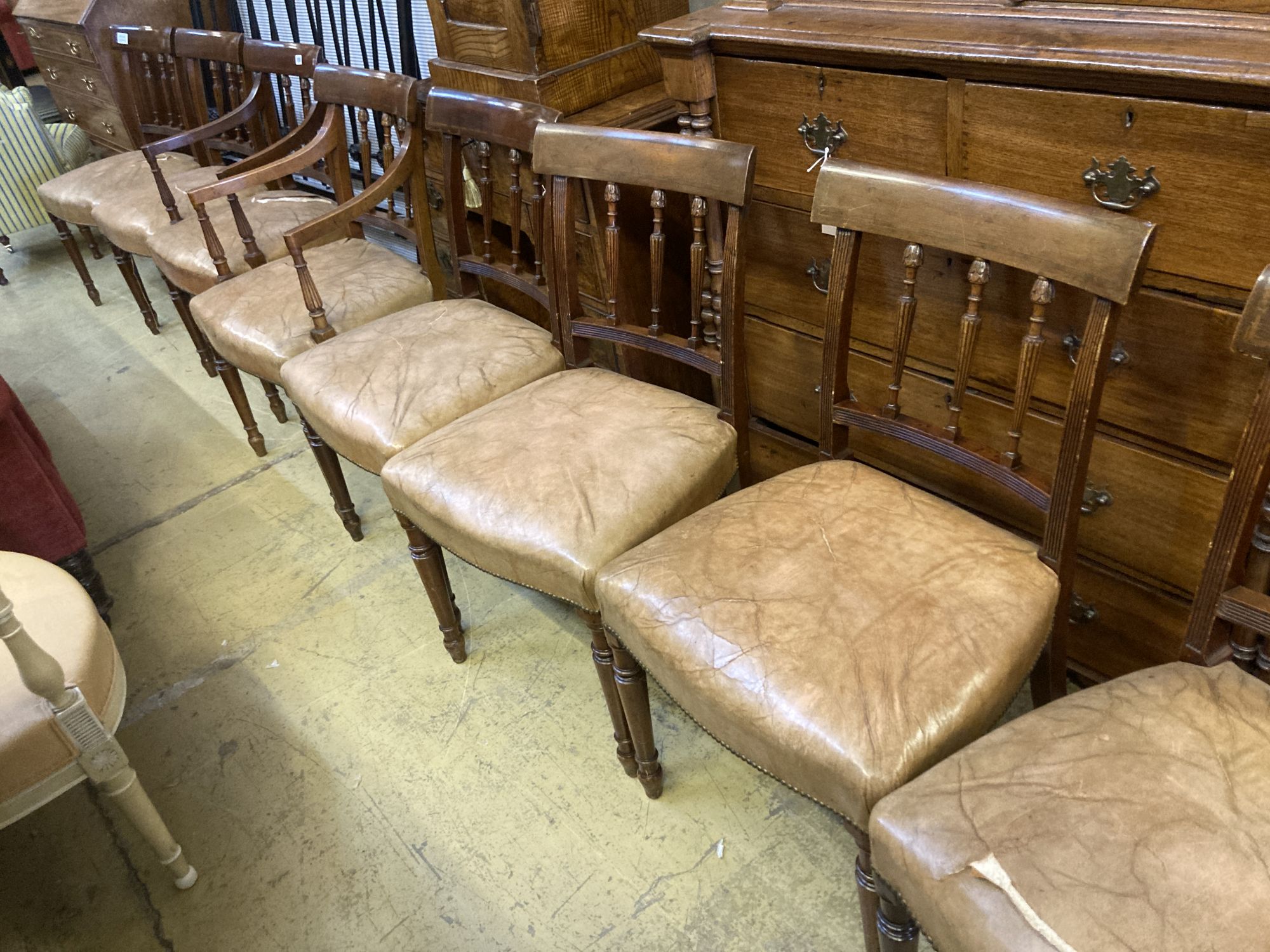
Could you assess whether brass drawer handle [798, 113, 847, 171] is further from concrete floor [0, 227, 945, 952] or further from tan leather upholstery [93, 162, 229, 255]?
tan leather upholstery [93, 162, 229, 255]

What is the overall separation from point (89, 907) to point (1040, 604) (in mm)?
1655

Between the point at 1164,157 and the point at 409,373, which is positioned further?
the point at 409,373

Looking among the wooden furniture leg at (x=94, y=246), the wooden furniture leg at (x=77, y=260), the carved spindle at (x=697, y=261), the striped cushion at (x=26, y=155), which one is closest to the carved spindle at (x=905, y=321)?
the carved spindle at (x=697, y=261)

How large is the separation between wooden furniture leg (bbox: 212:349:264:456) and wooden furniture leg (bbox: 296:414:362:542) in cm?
41

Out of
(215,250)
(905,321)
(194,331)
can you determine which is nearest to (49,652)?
(215,250)

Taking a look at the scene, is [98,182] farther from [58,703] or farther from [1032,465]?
[1032,465]

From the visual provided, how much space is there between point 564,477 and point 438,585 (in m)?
0.51

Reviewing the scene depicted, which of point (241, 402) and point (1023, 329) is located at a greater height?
point (1023, 329)

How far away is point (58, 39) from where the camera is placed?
152 inches

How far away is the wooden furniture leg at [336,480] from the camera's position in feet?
6.98

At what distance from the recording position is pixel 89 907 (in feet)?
5.25

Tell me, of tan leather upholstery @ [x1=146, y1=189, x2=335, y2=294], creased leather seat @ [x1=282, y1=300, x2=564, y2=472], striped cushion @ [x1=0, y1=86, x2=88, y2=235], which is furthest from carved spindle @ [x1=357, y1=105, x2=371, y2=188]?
striped cushion @ [x1=0, y1=86, x2=88, y2=235]

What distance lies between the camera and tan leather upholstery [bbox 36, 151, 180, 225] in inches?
119

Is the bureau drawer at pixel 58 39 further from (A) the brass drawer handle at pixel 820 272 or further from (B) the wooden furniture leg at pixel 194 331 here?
(A) the brass drawer handle at pixel 820 272
